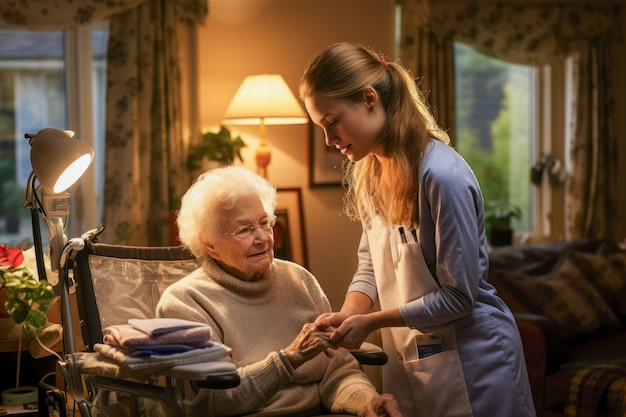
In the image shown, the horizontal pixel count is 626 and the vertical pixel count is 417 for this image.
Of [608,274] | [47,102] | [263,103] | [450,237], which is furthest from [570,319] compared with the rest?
[47,102]

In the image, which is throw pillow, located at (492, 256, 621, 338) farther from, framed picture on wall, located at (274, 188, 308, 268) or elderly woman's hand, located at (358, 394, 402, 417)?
elderly woman's hand, located at (358, 394, 402, 417)

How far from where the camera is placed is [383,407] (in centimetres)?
221

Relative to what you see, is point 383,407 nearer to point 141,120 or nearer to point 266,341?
point 266,341

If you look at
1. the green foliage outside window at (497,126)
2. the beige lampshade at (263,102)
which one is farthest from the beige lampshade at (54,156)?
the green foliage outside window at (497,126)

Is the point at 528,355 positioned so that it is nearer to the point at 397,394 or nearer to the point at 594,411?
the point at 594,411

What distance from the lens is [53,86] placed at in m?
4.35

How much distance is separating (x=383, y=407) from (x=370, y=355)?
16cm

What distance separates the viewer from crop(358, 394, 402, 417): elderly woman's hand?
2186 millimetres

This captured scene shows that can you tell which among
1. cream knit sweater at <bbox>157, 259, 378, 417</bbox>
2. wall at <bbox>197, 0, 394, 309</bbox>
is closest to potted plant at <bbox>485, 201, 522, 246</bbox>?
wall at <bbox>197, 0, 394, 309</bbox>

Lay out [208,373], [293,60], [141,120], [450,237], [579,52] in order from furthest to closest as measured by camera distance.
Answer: [579,52] → [293,60] → [141,120] → [450,237] → [208,373]

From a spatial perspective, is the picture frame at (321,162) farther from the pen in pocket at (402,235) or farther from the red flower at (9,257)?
the pen in pocket at (402,235)

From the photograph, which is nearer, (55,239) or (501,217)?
(55,239)

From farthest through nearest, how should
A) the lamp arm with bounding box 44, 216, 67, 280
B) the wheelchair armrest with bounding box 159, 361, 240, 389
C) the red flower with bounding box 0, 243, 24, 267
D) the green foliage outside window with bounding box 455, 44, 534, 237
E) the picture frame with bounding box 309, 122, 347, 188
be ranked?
1. the green foliage outside window with bounding box 455, 44, 534, 237
2. the picture frame with bounding box 309, 122, 347, 188
3. the red flower with bounding box 0, 243, 24, 267
4. the lamp arm with bounding box 44, 216, 67, 280
5. the wheelchair armrest with bounding box 159, 361, 240, 389

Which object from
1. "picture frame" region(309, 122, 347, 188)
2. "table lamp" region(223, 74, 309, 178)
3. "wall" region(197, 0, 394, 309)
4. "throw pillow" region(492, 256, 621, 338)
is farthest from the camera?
"picture frame" region(309, 122, 347, 188)
